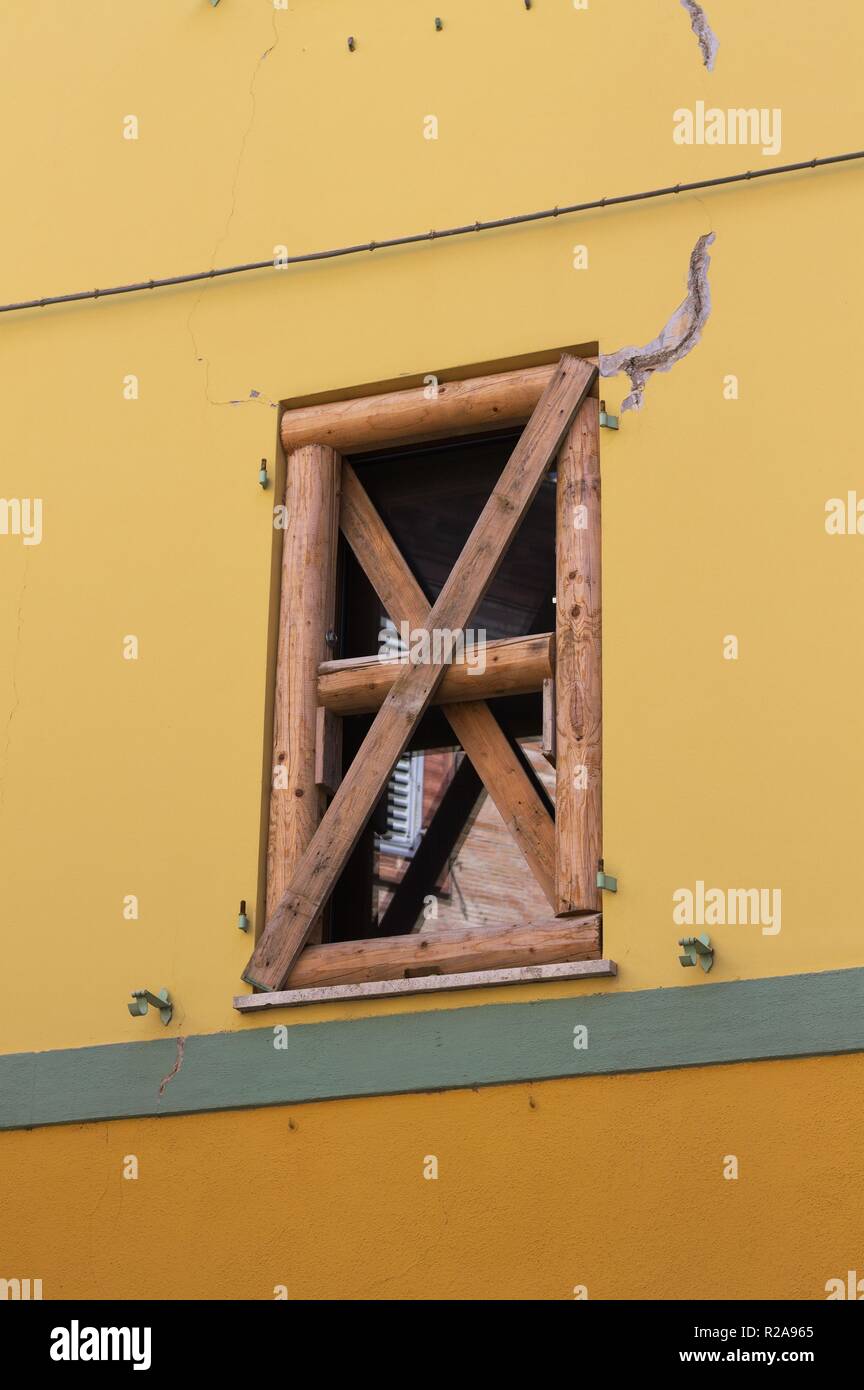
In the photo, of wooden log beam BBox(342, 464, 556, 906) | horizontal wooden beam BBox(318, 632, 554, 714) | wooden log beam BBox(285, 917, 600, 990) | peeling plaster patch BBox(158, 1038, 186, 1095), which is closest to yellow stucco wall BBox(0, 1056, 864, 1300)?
peeling plaster patch BBox(158, 1038, 186, 1095)

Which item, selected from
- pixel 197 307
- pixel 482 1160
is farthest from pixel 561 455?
pixel 482 1160

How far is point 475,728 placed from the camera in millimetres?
8438

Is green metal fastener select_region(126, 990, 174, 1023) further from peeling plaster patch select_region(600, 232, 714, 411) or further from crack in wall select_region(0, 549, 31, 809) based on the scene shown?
peeling plaster patch select_region(600, 232, 714, 411)

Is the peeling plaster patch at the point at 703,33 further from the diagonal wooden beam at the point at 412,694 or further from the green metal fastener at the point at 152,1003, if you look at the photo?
the green metal fastener at the point at 152,1003

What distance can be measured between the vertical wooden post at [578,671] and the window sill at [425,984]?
286 millimetres

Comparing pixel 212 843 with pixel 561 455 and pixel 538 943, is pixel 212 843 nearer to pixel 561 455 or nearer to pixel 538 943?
pixel 538 943

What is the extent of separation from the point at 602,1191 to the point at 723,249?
12.1 feet

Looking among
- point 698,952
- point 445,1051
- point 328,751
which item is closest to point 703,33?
point 328,751

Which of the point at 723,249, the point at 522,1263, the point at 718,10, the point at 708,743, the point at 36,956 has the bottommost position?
the point at 522,1263

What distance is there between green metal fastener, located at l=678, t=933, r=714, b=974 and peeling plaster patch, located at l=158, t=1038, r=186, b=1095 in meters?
1.95

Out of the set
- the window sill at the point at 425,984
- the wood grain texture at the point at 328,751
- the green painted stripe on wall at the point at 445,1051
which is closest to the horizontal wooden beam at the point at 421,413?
the wood grain texture at the point at 328,751

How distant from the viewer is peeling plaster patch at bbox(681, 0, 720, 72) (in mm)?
8797

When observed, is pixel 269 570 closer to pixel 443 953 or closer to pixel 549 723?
pixel 549 723

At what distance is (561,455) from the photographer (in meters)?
8.52
